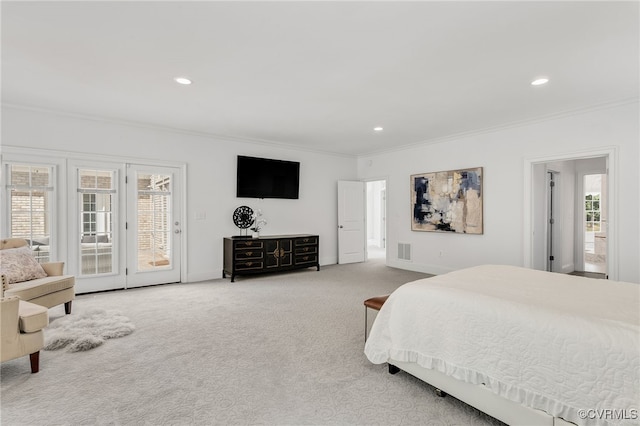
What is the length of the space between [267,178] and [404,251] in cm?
311

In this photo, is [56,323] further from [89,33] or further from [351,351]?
[351,351]

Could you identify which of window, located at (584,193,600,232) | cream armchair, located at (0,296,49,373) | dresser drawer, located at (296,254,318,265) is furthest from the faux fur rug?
window, located at (584,193,600,232)

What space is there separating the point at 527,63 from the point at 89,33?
3.62m

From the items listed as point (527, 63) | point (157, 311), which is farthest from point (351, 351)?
point (527, 63)

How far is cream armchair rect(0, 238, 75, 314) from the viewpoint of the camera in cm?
317

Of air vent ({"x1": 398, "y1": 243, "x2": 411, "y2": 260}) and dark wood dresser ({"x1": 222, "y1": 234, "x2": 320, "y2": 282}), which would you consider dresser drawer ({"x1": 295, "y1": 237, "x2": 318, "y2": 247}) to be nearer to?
dark wood dresser ({"x1": 222, "y1": 234, "x2": 320, "y2": 282})

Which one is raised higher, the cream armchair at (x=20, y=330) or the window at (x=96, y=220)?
the window at (x=96, y=220)

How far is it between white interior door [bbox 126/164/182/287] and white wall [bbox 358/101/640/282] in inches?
164

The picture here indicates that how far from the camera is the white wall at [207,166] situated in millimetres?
4359

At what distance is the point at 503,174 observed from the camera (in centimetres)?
504

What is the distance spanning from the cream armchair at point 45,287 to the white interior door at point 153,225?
1.22 m

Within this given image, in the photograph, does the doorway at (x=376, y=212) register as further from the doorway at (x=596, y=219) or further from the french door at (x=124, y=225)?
the french door at (x=124, y=225)

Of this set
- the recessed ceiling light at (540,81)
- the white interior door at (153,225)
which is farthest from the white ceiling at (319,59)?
the white interior door at (153,225)

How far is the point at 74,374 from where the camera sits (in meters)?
2.43
